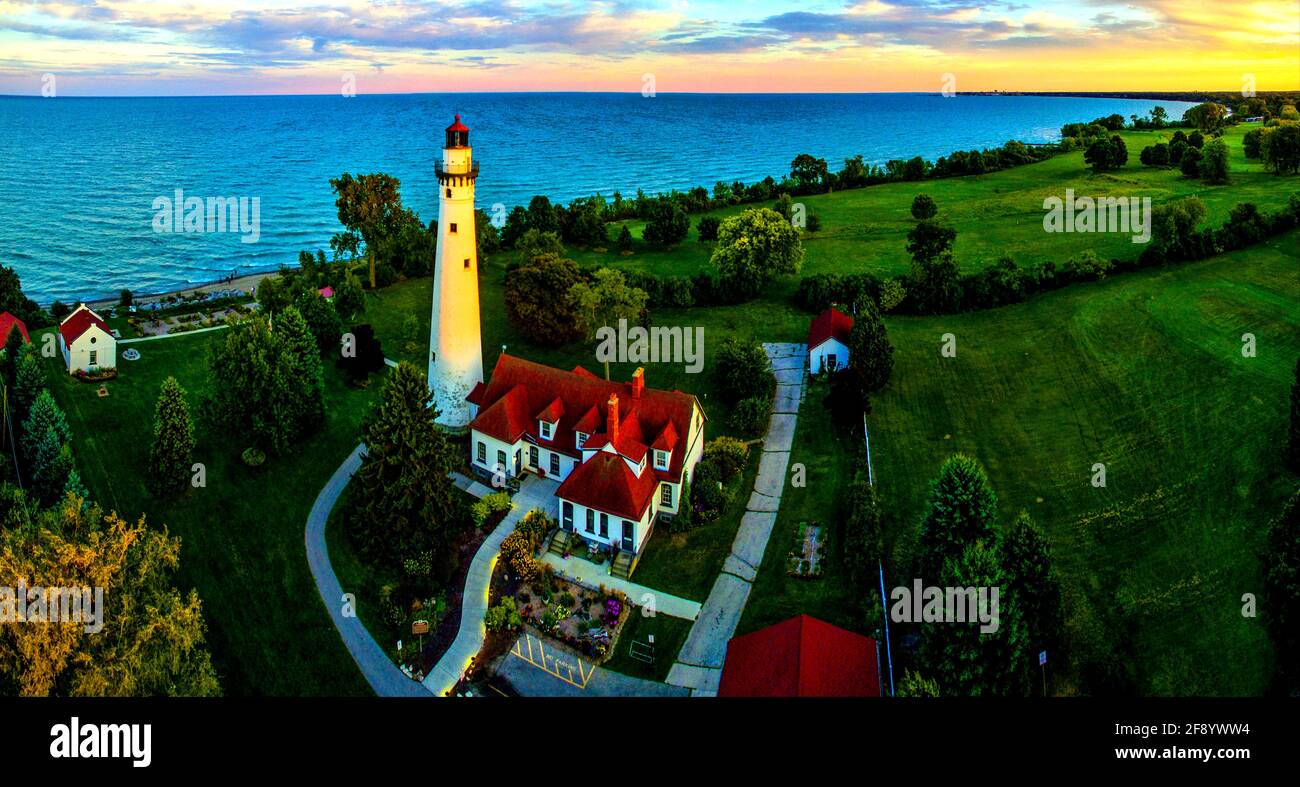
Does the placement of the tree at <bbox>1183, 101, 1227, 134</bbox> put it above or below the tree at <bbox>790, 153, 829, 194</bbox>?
above

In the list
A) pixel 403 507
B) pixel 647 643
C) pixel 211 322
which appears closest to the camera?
pixel 647 643

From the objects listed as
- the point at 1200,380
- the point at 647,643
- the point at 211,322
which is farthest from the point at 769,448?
the point at 211,322

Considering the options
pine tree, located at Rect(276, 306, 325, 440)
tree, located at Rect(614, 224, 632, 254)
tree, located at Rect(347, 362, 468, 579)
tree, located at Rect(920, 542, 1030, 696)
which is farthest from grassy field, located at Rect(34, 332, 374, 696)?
tree, located at Rect(614, 224, 632, 254)

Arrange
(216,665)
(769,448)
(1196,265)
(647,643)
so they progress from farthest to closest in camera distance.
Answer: (1196,265)
(769,448)
(647,643)
(216,665)

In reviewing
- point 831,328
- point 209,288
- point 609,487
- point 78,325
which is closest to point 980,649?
point 609,487

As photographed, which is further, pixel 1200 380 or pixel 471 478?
pixel 1200 380

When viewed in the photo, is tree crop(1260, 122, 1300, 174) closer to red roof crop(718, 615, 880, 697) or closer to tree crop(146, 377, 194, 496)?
red roof crop(718, 615, 880, 697)

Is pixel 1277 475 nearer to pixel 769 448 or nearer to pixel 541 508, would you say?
pixel 769 448

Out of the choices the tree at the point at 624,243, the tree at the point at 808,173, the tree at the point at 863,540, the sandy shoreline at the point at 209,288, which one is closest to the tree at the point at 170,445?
the tree at the point at 863,540

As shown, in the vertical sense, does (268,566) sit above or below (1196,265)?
below
